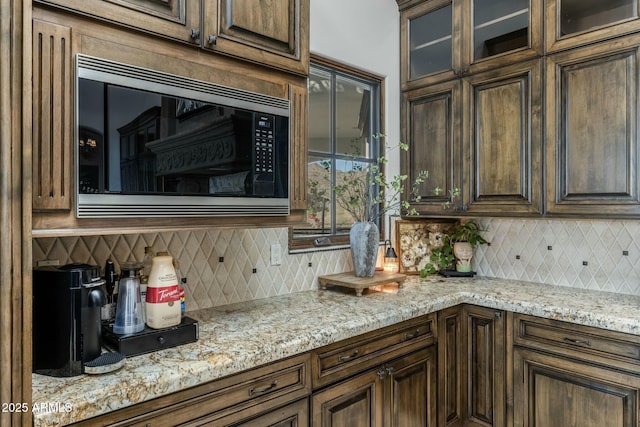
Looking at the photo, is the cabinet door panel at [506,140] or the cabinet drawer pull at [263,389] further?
the cabinet door panel at [506,140]

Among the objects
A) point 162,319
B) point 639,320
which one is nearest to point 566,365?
point 639,320

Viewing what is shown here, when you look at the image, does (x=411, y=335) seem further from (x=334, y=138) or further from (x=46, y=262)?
(x=46, y=262)

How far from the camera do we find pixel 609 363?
1843 millimetres

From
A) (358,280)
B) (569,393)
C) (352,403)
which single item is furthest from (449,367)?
(352,403)

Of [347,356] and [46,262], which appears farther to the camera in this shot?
[347,356]

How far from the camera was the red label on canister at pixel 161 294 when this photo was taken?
1.39 metres

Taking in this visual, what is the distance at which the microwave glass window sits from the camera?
1.15 metres

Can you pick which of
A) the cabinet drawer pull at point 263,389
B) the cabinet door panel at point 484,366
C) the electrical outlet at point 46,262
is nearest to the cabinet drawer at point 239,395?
the cabinet drawer pull at point 263,389

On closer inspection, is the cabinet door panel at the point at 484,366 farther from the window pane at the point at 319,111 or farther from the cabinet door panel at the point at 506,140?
the window pane at the point at 319,111

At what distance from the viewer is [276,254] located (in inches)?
86.4

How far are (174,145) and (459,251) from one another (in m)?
2.14

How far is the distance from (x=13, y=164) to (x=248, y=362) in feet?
2.77

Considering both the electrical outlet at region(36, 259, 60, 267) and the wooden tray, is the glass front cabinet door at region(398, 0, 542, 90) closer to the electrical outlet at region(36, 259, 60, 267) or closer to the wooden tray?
the wooden tray

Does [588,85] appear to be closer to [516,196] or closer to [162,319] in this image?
[516,196]
